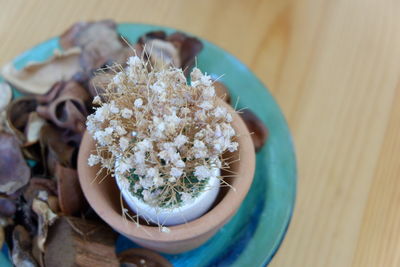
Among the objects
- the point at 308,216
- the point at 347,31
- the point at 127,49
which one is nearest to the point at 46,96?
the point at 127,49

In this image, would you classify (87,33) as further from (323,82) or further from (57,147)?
(323,82)

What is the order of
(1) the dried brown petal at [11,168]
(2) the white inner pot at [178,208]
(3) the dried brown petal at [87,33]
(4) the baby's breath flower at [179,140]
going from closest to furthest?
(4) the baby's breath flower at [179,140] → (2) the white inner pot at [178,208] → (1) the dried brown petal at [11,168] → (3) the dried brown petal at [87,33]

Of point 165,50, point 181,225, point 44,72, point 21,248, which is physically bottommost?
point 21,248

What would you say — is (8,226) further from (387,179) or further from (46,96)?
(387,179)

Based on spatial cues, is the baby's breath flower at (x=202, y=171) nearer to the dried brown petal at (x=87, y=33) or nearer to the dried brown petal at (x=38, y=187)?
the dried brown petal at (x=38, y=187)

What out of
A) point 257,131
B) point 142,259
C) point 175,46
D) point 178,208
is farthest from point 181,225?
point 175,46

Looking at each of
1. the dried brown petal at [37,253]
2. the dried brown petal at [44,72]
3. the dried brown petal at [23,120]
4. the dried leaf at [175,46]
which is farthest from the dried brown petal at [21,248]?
the dried leaf at [175,46]
